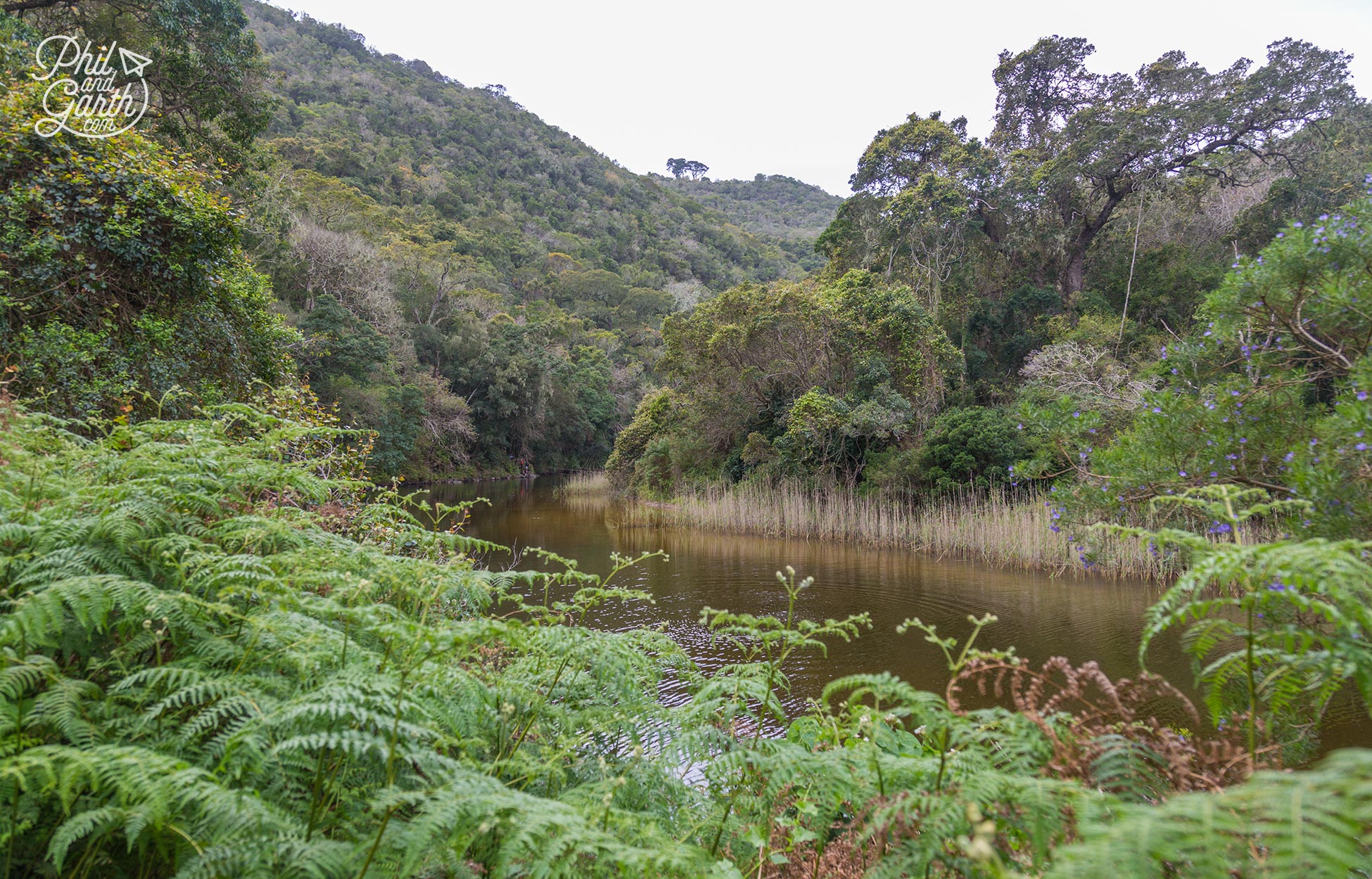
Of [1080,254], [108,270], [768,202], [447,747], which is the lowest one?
[447,747]

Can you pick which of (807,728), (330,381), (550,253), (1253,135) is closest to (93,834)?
(807,728)

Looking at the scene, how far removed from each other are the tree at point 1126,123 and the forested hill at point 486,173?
24.8 meters

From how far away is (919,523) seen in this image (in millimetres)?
11961

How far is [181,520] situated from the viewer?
5.99ft

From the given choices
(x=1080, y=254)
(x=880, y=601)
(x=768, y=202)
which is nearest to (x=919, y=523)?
(x=880, y=601)

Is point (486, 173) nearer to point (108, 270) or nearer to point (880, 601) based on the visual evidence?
point (108, 270)

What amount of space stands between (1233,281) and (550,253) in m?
43.6

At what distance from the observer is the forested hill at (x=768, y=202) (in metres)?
69.1

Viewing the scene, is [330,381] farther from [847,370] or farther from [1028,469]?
[1028,469]

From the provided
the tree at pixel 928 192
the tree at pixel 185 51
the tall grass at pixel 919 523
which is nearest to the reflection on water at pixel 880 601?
the tall grass at pixel 919 523

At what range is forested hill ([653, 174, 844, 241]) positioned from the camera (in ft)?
227

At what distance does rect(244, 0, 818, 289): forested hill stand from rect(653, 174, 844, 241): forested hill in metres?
4.04

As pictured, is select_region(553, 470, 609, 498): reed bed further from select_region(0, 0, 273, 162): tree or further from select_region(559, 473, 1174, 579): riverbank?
select_region(0, 0, 273, 162): tree

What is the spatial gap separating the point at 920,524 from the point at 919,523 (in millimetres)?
155
